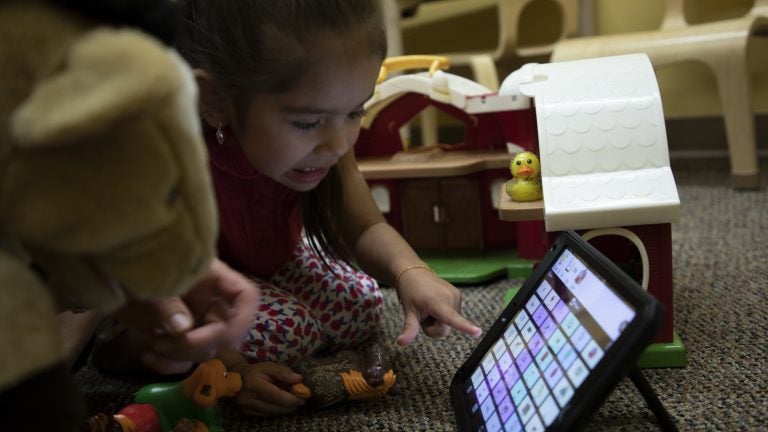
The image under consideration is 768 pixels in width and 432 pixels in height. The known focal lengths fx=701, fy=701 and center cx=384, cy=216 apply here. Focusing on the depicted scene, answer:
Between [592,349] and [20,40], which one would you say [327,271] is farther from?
[20,40]

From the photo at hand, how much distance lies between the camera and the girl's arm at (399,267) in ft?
2.12

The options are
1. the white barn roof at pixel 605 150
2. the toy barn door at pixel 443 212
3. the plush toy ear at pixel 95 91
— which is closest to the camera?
the plush toy ear at pixel 95 91

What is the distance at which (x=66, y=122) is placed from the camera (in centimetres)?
30

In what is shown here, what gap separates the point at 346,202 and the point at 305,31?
26 cm

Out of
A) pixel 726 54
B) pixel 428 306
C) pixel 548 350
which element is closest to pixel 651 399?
pixel 548 350

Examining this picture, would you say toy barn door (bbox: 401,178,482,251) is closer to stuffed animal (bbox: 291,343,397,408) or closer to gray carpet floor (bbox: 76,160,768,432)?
gray carpet floor (bbox: 76,160,768,432)

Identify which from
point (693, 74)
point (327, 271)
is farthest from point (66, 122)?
point (693, 74)

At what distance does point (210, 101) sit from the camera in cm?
68

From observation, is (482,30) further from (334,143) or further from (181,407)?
(181,407)

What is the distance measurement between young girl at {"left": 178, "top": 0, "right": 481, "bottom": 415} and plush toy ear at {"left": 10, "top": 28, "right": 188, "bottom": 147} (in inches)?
11.7

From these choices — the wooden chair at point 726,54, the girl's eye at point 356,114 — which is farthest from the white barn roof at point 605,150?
the wooden chair at point 726,54

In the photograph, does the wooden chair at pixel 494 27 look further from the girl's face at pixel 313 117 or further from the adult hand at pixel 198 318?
the adult hand at pixel 198 318

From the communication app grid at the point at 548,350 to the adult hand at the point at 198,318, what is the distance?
21 centimetres

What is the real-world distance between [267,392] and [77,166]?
36 centimetres
